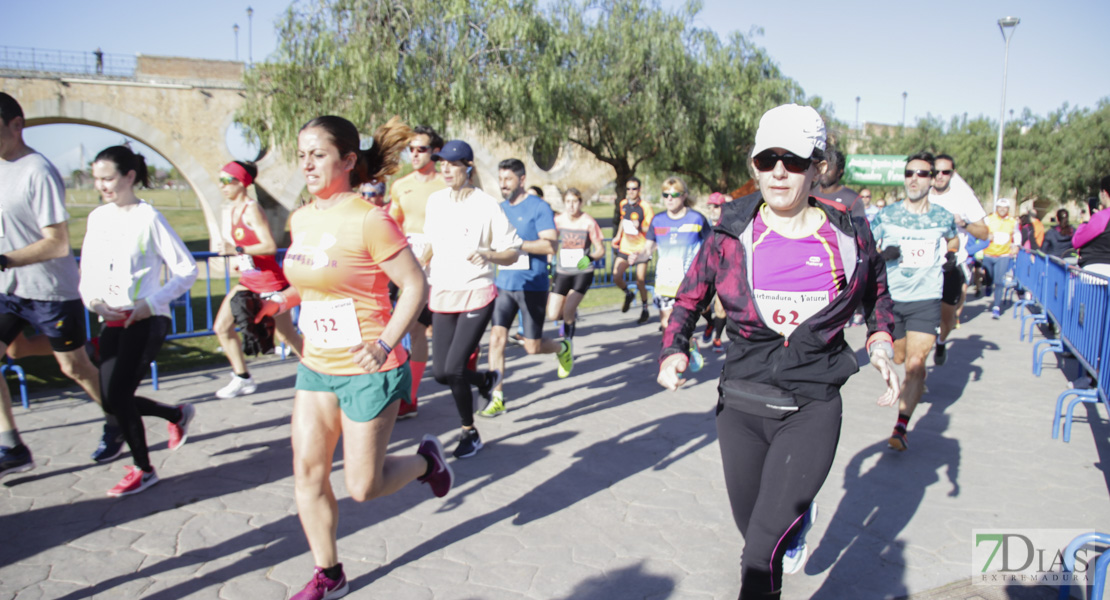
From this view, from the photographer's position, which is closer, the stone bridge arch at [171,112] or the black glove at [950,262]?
the black glove at [950,262]

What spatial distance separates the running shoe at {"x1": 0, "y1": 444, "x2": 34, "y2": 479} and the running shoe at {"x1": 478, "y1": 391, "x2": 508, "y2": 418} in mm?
3051

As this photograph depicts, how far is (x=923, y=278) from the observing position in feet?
17.3

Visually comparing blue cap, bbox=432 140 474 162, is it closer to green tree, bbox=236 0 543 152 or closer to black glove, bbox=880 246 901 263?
black glove, bbox=880 246 901 263

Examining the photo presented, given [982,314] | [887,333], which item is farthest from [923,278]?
[982,314]

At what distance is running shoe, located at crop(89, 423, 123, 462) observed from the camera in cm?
479

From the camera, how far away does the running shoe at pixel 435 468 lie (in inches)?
143

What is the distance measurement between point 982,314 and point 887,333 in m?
12.0

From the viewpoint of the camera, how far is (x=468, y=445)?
5.10m

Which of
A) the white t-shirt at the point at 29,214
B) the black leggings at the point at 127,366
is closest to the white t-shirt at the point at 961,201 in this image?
the black leggings at the point at 127,366

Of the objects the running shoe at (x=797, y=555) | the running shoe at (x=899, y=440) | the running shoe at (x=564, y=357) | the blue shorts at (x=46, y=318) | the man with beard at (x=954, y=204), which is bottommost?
the running shoe at (x=899, y=440)

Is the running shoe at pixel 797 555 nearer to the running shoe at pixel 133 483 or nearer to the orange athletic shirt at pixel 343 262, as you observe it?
the orange athletic shirt at pixel 343 262

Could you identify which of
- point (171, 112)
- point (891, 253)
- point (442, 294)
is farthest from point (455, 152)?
point (171, 112)

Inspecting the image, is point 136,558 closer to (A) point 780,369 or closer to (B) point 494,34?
(A) point 780,369

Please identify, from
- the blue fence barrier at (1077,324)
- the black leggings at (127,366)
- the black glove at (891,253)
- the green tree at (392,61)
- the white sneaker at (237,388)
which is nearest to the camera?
the black leggings at (127,366)
